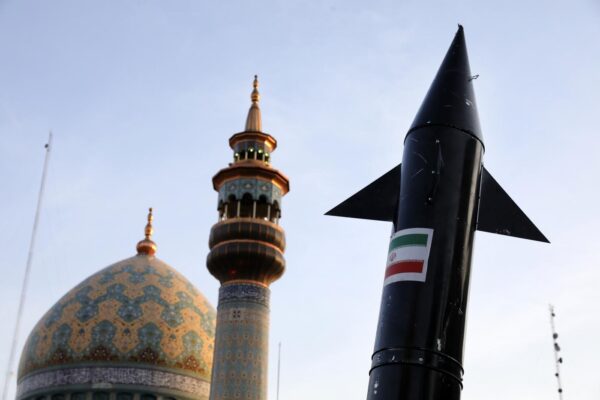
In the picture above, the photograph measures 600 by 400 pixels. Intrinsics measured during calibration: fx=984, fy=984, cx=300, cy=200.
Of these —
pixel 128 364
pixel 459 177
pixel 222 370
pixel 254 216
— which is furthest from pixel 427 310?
pixel 128 364

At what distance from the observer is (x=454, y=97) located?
11.4 metres

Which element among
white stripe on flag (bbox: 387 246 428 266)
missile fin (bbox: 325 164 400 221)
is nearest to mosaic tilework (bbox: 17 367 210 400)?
missile fin (bbox: 325 164 400 221)

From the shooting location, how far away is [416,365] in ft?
31.3

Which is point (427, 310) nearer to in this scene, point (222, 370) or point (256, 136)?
point (222, 370)

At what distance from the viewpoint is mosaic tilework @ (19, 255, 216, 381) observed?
35.8 m

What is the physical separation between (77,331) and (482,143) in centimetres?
2789

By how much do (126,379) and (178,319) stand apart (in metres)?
2.97

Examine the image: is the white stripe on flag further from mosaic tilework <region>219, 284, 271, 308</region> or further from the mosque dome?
the mosque dome

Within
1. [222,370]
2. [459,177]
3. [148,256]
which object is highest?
[148,256]

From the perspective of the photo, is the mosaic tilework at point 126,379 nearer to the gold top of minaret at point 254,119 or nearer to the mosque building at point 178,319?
the mosque building at point 178,319

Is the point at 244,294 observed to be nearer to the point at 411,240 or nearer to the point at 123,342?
the point at 123,342

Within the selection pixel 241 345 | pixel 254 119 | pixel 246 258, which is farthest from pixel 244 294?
pixel 254 119

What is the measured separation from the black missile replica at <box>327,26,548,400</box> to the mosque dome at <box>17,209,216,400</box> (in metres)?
25.0

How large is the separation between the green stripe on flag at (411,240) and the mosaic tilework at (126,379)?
2639 cm
